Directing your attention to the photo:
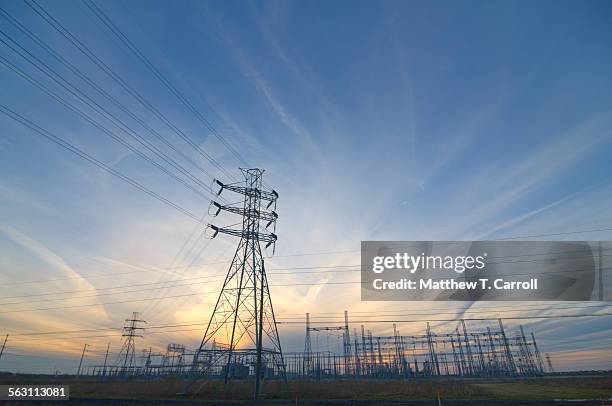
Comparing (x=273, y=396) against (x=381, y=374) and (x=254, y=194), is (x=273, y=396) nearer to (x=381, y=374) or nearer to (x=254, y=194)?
(x=254, y=194)

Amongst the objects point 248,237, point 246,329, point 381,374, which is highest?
point 248,237

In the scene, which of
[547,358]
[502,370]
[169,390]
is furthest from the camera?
[547,358]

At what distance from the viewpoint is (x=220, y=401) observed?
2455cm

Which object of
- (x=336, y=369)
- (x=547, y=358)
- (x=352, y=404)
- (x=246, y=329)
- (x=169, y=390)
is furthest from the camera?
(x=547, y=358)

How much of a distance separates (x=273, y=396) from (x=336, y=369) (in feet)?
155

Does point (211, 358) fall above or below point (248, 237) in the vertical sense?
below

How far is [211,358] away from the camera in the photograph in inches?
1051

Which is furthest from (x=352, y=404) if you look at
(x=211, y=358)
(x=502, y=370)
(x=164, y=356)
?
(x=502, y=370)

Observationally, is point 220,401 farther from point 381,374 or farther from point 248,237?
point 381,374

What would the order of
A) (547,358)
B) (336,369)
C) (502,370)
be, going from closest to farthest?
(336,369), (502,370), (547,358)

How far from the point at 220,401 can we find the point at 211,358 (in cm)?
337

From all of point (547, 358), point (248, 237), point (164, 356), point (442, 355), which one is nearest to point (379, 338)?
point (442, 355)

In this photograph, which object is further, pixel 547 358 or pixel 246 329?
pixel 547 358

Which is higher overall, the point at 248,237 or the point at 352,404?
the point at 248,237
